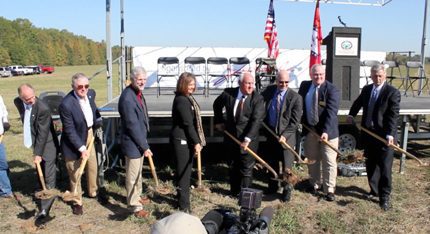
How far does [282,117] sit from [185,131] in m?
1.36

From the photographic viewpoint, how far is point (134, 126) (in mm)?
4676

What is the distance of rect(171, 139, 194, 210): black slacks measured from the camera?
16.5ft

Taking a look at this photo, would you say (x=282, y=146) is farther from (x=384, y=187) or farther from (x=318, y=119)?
(x=384, y=187)

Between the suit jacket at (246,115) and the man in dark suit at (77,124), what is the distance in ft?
5.81

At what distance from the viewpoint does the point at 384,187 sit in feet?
17.6

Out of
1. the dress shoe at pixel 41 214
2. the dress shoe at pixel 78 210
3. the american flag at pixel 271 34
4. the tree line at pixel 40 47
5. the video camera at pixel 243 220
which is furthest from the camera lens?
the tree line at pixel 40 47

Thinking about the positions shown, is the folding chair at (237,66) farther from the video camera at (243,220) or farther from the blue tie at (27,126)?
the video camera at (243,220)

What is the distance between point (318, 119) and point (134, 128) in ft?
8.18

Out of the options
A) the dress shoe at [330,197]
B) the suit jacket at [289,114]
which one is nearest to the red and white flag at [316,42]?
the suit jacket at [289,114]

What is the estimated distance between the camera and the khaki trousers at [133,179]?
4870 millimetres

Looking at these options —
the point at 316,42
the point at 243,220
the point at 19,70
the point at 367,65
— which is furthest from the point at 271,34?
the point at 19,70

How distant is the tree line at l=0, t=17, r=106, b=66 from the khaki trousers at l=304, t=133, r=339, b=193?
78776mm

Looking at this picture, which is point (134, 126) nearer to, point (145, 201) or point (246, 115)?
point (145, 201)

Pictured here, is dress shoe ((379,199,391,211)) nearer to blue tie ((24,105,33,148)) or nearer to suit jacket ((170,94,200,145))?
suit jacket ((170,94,200,145))
